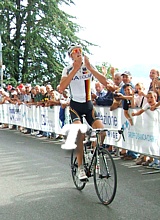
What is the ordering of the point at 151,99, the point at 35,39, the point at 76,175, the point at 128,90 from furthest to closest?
the point at 35,39 → the point at 128,90 → the point at 151,99 → the point at 76,175

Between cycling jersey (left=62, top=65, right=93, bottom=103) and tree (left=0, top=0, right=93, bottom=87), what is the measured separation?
89.3 feet

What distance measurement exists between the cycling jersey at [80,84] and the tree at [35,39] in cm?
2723

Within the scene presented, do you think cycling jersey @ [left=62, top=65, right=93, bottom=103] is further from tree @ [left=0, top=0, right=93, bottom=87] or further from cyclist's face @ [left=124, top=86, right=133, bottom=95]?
tree @ [left=0, top=0, right=93, bottom=87]

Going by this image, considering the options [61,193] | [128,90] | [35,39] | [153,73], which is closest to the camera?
[61,193]

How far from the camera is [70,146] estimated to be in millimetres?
6613

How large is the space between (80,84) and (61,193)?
5.78ft

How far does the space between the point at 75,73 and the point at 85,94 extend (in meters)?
0.53

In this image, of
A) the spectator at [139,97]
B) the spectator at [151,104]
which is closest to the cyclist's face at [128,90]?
the spectator at [139,97]

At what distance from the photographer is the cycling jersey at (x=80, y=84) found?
6.92 meters

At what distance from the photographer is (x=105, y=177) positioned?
639 centimetres

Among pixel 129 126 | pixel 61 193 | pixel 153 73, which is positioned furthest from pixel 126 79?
pixel 61 193

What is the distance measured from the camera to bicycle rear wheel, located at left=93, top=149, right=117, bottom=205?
620 cm

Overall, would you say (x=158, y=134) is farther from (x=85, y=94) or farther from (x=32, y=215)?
(x=32, y=215)

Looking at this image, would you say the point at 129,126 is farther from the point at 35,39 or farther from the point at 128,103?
the point at 35,39
